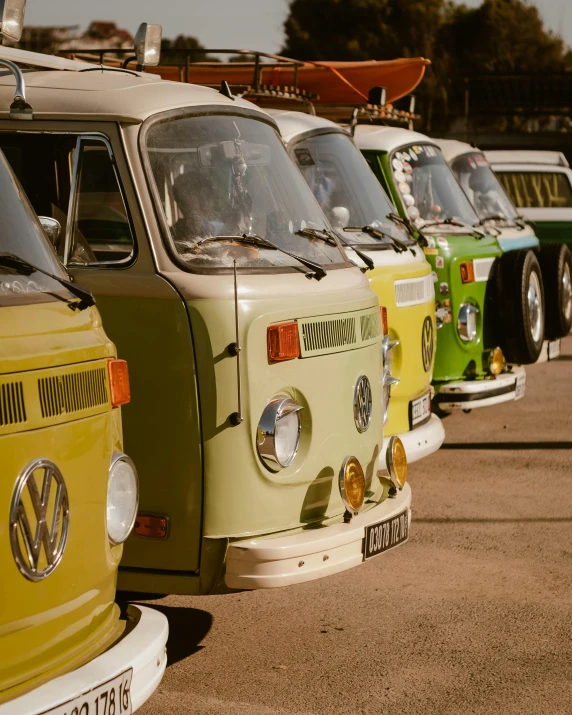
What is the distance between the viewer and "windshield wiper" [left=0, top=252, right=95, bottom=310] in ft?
12.1

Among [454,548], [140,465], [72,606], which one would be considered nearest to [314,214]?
[140,465]

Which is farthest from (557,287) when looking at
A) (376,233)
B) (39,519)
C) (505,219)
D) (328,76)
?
(39,519)

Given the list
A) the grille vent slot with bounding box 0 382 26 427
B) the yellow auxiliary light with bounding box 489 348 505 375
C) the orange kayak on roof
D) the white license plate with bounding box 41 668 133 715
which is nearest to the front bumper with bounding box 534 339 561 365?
the yellow auxiliary light with bounding box 489 348 505 375

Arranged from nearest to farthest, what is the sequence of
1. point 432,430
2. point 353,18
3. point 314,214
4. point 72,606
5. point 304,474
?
point 72,606 → point 304,474 → point 314,214 → point 432,430 → point 353,18

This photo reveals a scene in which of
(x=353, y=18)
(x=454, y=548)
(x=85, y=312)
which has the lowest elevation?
(x=454, y=548)

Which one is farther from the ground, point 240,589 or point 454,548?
point 240,589

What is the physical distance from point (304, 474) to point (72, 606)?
1627 millimetres

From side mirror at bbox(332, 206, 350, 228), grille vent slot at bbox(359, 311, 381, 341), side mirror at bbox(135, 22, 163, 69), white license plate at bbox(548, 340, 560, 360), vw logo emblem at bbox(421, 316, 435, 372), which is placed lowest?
white license plate at bbox(548, 340, 560, 360)

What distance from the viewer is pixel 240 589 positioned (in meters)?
4.72

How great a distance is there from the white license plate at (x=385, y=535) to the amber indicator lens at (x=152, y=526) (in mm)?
839

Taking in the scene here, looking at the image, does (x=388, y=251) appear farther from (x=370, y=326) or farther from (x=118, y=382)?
(x=118, y=382)

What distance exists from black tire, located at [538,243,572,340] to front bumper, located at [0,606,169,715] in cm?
678

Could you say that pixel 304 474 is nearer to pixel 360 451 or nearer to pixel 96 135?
pixel 360 451

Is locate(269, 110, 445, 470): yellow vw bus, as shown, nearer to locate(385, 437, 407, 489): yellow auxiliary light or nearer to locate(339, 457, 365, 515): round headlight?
locate(385, 437, 407, 489): yellow auxiliary light
